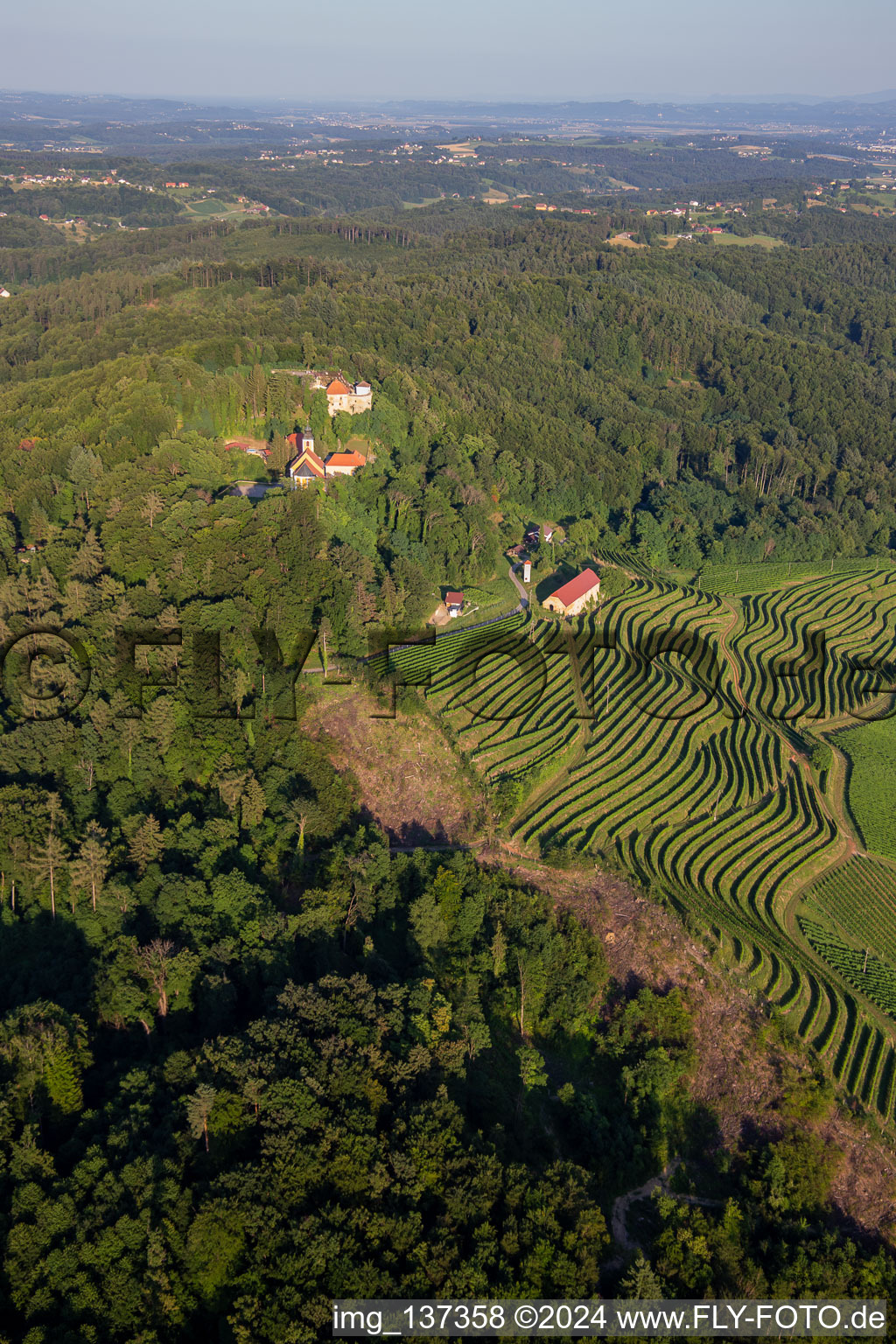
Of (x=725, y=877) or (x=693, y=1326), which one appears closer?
(x=693, y=1326)

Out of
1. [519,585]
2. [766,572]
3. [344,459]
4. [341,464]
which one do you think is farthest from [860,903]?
[766,572]

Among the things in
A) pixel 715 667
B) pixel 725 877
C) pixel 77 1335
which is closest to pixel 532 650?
pixel 715 667

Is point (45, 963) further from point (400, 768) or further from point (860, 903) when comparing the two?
point (860, 903)

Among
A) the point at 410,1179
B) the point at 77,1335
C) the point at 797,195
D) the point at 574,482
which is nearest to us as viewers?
the point at 77,1335

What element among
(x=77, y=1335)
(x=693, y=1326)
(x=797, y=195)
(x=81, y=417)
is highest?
(x=797, y=195)

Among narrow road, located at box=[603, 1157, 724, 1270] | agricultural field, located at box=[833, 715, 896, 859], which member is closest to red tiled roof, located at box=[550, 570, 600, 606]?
agricultural field, located at box=[833, 715, 896, 859]

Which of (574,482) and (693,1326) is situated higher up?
(574,482)

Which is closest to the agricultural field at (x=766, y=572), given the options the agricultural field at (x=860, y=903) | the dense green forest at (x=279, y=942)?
the dense green forest at (x=279, y=942)

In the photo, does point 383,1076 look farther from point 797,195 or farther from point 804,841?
point 797,195

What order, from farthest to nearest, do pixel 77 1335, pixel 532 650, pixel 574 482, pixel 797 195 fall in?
pixel 797 195
pixel 574 482
pixel 532 650
pixel 77 1335
